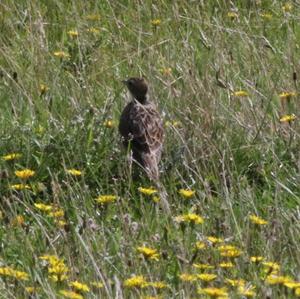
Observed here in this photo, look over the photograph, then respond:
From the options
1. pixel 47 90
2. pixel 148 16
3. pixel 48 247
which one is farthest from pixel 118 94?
pixel 48 247

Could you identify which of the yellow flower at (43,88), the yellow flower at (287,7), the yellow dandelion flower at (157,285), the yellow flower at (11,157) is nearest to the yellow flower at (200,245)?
the yellow dandelion flower at (157,285)

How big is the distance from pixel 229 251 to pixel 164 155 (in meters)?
1.80

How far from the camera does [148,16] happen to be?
8.47 meters

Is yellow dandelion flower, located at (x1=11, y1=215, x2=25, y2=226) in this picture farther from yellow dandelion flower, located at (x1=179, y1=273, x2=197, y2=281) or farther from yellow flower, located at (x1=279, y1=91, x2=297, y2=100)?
yellow flower, located at (x1=279, y1=91, x2=297, y2=100)

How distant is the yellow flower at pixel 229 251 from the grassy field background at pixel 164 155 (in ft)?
0.04

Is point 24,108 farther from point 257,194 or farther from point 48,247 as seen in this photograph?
point 48,247

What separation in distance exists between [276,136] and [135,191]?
83 cm

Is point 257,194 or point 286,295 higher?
point 286,295

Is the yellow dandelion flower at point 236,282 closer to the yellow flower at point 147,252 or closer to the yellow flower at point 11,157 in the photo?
the yellow flower at point 147,252

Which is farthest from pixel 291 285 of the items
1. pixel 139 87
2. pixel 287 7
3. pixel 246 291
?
pixel 287 7

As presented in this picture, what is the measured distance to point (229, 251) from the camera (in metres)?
4.73

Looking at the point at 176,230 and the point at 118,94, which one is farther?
the point at 118,94

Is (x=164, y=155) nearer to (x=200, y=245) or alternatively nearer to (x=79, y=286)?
(x=200, y=245)

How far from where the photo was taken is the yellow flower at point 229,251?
4699 mm
